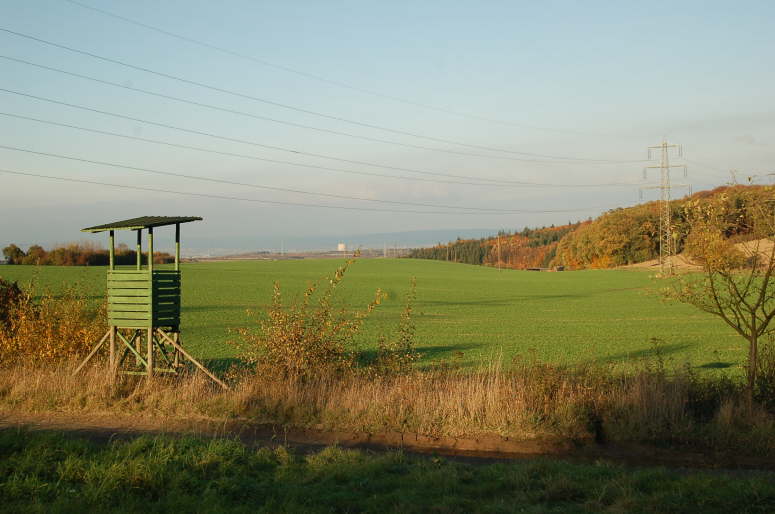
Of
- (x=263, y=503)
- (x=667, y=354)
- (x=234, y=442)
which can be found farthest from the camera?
(x=667, y=354)

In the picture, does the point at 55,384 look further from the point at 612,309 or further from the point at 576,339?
the point at 612,309

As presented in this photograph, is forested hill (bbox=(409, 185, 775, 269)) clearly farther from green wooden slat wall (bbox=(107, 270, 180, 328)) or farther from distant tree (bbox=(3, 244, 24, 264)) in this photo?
distant tree (bbox=(3, 244, 24, 264))

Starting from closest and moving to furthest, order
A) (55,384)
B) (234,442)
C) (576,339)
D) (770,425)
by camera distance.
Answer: (234,442), (770,425), (55,384), (576,339)

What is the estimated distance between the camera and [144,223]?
15.3 metres

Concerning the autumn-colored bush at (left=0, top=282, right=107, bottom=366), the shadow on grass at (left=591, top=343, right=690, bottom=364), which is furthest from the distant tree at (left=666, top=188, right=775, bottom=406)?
the autumn-colored bush at (left=0, top=282, right=107, bottom=366)

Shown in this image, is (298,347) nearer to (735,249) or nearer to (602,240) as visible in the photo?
(735,249)

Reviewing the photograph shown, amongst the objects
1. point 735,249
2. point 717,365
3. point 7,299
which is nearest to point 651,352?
point 717,365

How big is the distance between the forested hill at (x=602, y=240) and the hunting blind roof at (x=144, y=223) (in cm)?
979

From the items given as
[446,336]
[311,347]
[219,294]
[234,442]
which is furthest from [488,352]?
[219,294]

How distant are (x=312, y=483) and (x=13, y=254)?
78450 millimetres

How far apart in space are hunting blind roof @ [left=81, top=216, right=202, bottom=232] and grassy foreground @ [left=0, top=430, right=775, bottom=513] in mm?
5836

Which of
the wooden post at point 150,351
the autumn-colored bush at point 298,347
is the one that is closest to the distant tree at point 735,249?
the autumn-colored bush at point 298,347

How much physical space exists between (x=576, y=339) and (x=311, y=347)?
1912 centimetres

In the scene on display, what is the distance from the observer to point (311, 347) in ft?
49.5
